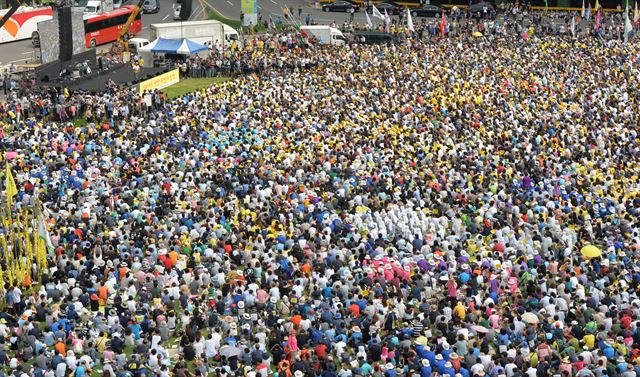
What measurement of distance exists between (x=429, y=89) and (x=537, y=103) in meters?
5.13

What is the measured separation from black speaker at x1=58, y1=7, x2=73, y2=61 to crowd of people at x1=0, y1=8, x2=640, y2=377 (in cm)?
543

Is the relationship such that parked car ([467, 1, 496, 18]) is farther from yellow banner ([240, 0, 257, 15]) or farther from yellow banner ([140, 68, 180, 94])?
yellow banner ([140, 68, 180, 94])

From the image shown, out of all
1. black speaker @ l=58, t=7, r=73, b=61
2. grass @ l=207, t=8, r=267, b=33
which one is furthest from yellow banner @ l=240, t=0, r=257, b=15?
black speaker @ l=58, t=7, r=73, b=61

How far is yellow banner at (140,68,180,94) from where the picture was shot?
47.0m

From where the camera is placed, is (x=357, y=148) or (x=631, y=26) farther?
(x=631, y=26)

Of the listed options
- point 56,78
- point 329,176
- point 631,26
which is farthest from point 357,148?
point 631,26

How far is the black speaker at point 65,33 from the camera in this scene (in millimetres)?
48406

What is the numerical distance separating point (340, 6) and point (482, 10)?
33.7ft

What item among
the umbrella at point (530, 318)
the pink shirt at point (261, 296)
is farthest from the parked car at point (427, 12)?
the umbrella at point (530, 318)

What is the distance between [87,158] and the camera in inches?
1356

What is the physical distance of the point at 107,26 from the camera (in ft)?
209

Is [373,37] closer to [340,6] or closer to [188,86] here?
[188,86]

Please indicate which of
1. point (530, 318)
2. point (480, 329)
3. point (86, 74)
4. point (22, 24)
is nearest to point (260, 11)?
point (22, 24)

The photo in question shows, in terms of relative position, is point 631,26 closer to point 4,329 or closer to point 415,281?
point 415,281
